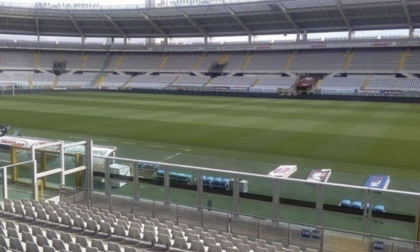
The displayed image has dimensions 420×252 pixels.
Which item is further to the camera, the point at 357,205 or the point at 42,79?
the point at 42,79

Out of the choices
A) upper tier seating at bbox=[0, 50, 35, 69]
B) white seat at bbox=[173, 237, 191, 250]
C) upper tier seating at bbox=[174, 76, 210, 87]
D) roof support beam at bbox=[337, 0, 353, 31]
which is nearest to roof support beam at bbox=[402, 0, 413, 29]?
roof support beam at bbox=[337, 0, 353, 31]

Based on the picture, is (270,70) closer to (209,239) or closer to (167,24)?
(167,24)

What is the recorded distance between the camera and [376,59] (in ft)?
206

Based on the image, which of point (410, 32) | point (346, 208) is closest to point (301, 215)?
point (346, 208)

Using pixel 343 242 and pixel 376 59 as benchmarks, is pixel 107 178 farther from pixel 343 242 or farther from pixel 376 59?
pixel 376 59

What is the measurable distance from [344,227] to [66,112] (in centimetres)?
3159

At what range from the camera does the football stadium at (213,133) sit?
9.23m

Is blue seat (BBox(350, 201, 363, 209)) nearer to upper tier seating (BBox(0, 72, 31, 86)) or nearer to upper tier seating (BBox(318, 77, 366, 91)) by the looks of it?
upper tier seating (BBox(318, 77, 366, 91))

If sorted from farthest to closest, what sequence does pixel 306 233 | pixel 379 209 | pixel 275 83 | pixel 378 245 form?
1. pixel 275 83
2. pixel 379 209
3. pixel 306 233
4. pixel 378 245

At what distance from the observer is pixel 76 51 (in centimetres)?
8338

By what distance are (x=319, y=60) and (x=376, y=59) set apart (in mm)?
8785

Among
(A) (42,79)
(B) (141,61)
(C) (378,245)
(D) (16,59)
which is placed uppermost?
(B) (141,61)

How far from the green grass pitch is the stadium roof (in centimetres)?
2180

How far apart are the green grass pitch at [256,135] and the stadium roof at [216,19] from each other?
71.5ft
